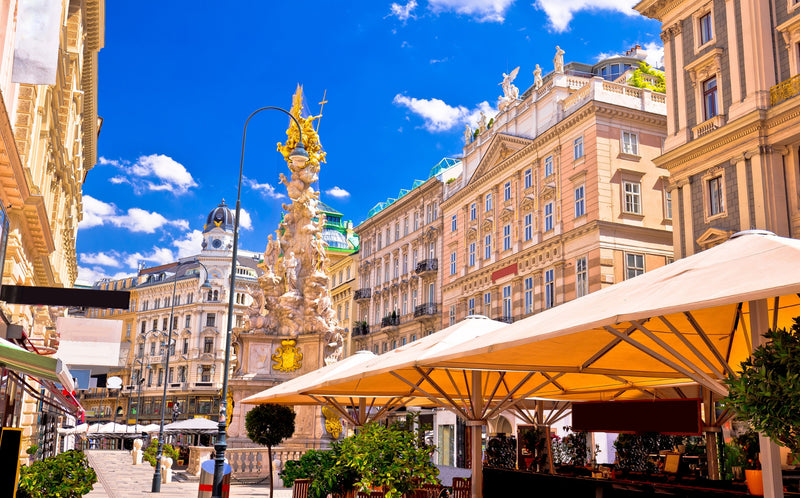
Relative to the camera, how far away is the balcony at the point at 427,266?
174ft

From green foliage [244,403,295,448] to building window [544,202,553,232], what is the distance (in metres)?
22.0

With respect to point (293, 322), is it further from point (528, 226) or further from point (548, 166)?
point (548, 166)

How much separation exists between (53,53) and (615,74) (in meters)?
49.7

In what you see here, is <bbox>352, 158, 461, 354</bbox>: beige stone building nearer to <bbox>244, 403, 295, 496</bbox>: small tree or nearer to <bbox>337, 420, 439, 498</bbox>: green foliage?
<bbox>244, 403, 295, 496</bbox>: small tree

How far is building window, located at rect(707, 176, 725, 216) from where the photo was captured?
2772 centimetres

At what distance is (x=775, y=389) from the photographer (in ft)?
16.8

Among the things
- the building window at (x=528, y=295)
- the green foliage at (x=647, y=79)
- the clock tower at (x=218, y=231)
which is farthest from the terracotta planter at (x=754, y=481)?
the clock tower at (x=218, y=231)

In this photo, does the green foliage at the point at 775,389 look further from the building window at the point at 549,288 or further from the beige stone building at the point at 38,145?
the building window at the point at 549,288

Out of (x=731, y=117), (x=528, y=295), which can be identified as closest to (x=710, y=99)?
(x=731, y=117)

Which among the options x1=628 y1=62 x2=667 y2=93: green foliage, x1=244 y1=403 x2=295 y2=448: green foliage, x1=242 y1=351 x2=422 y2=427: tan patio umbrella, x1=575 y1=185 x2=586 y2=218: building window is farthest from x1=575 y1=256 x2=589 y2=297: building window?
x1=244 y1=403 x2=295 y2=448: green foliage

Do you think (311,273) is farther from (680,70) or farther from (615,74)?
(615,74)

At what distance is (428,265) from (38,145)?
1404 inches

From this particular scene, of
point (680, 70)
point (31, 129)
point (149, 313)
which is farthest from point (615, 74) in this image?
point (149, 313)

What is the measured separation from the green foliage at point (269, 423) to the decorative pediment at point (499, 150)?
2505 centimetres
